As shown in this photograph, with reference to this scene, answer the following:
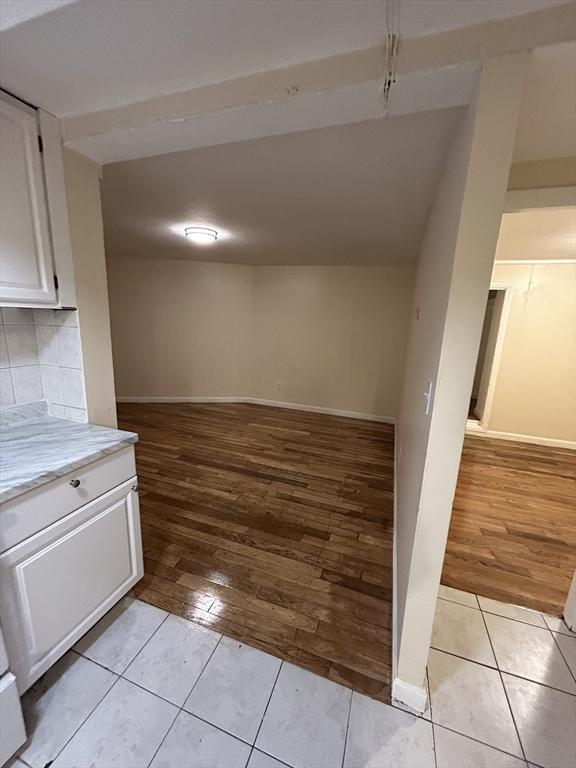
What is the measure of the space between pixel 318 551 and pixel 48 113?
2.58 meters

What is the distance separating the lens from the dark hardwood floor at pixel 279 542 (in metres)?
1.43

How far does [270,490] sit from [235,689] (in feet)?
4.70

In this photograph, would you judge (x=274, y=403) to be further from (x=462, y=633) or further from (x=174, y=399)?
(x=462, y=633)

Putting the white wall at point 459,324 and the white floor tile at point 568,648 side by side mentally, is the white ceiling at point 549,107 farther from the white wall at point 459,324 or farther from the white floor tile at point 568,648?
the white floor tile at point 568,648

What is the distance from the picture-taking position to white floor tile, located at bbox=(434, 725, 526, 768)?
1.03 m

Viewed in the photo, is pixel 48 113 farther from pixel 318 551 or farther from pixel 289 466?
pixel 289 466

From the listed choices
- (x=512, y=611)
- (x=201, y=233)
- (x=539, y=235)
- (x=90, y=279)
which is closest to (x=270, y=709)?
(x=512, y=611)

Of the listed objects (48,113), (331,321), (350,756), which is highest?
(48,113)

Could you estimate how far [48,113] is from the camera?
1.23 metres

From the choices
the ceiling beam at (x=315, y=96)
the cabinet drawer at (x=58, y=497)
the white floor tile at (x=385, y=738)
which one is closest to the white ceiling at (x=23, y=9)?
the ceiling beam at (x=315, y=96)

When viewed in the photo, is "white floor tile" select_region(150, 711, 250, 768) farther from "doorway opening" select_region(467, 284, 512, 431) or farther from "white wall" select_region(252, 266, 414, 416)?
"white wall" select_region(252, 266, 414, 416)

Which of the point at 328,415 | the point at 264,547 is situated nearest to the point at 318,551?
the point at 264,547

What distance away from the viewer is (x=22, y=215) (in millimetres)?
1222

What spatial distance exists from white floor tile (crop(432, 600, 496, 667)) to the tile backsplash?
6.79ft
